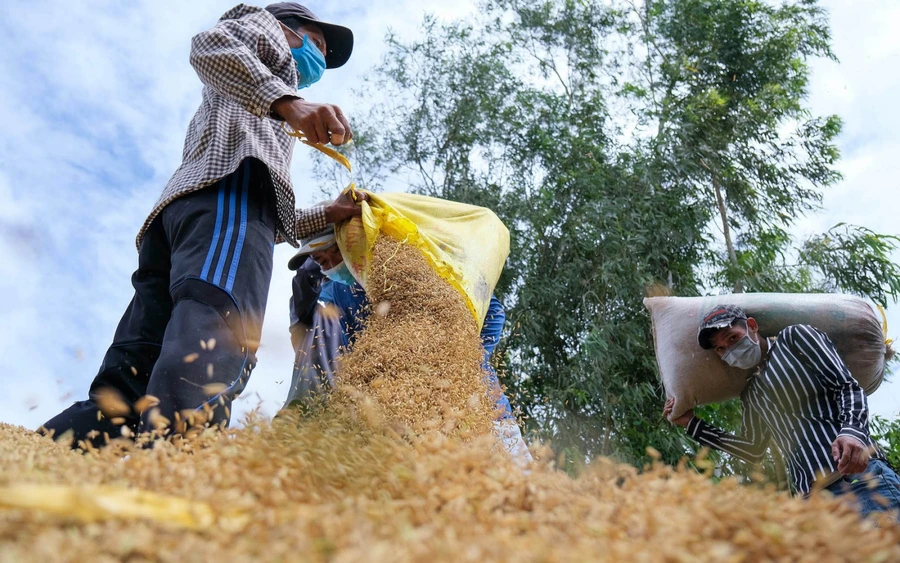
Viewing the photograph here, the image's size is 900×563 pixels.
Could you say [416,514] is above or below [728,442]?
above

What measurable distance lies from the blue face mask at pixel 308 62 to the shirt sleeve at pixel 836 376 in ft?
6.39

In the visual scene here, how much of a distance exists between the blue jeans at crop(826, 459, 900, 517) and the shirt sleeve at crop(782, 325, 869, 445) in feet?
0.32

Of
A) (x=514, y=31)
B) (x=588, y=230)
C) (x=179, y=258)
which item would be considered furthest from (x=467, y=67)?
(x=179, y=258)

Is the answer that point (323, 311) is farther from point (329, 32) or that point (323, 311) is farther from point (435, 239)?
point (329, 32)

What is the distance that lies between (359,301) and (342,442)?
2.01 metres

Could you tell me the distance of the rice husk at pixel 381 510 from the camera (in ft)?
2.26

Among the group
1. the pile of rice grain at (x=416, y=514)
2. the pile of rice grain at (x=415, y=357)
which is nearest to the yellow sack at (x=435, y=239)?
the pile of rice grain at (x=415, y=357)

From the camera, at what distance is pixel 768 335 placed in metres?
2.98

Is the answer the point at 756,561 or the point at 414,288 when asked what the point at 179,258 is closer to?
the point at 414,288

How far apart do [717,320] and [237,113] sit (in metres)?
1.91

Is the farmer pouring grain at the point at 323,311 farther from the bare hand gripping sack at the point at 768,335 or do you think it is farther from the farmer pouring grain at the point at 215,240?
the bare hand gripping sack at the point at 768,335

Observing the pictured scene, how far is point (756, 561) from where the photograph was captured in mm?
743

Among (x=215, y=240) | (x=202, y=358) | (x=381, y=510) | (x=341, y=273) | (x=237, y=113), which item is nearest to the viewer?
(x=381, y=510)

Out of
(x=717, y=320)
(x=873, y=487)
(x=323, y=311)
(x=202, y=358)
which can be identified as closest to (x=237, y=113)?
(x=202, y=358)
